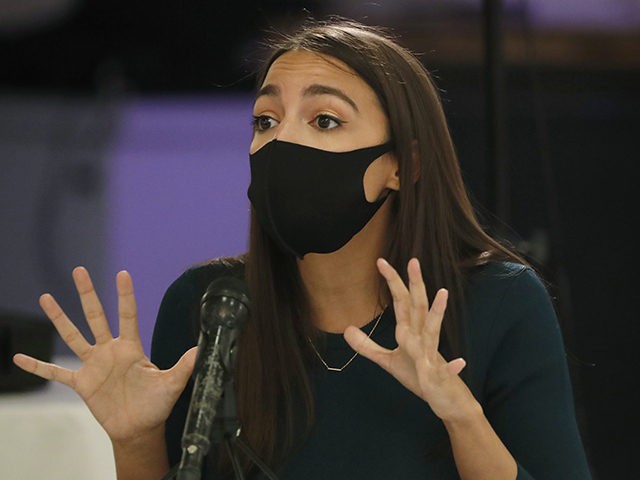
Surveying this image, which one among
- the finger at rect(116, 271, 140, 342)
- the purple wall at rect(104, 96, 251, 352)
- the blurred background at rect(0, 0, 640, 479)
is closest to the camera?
A: the finger at rect(116, 271, 140, 342)

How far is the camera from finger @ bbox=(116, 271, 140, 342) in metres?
1.35

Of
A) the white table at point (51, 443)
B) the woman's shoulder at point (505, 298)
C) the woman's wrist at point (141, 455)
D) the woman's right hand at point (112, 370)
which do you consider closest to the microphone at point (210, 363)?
the woman's right hand at point (112, 370)

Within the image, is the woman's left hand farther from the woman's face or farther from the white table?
the white table

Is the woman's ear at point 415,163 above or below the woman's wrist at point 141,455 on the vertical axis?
above

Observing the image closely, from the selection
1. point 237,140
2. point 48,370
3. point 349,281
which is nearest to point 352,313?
point 349,281

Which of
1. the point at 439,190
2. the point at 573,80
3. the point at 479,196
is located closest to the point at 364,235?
the point at 439,190

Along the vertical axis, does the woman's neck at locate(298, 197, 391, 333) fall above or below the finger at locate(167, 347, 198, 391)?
above

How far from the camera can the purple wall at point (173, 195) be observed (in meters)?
3.61

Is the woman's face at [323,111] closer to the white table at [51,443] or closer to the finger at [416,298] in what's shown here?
the finger at [416,298]

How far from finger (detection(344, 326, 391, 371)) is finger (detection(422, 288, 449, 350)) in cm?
6

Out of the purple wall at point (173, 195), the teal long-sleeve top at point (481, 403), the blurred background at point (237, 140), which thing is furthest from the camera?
the purple wall at point (173, 195)

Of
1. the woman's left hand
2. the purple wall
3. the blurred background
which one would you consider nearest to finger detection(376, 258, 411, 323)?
the woman's left hand

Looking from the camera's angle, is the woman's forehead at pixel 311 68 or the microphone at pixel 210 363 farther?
the woman's forehead at pixel 311 68

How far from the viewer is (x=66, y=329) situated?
4.60 ft
